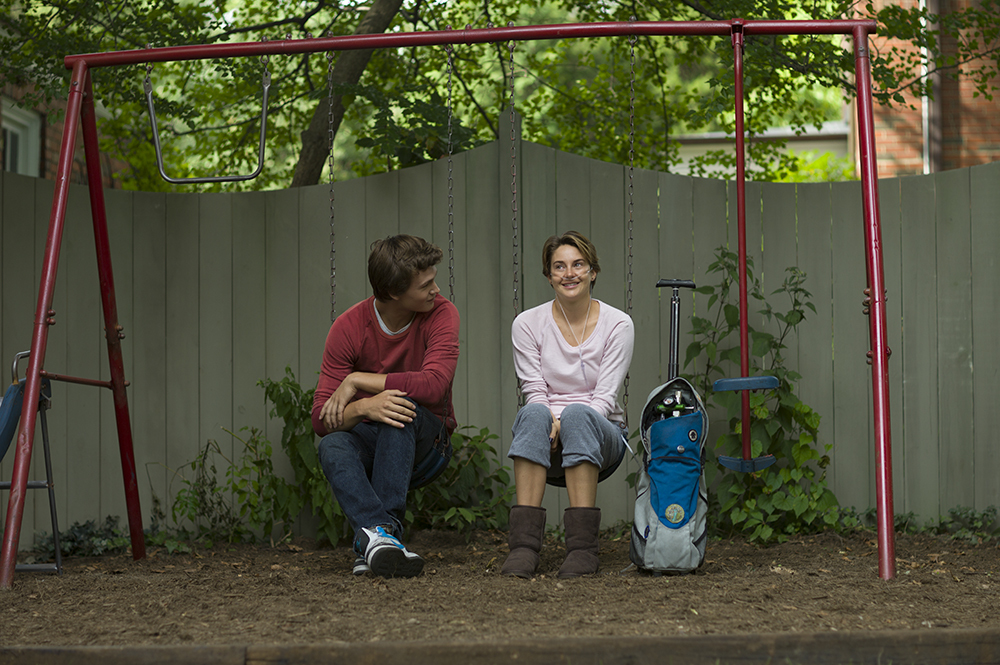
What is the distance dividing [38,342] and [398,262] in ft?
3.97

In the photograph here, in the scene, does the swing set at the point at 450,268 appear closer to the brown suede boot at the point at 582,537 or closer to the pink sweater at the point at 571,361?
the pink sweater at the point at 571,361

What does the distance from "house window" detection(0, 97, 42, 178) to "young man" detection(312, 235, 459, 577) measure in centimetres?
454

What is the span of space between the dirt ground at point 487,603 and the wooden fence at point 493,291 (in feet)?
2.59

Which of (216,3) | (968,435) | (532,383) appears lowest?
(968,435)

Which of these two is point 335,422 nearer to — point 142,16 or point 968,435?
point 968,435

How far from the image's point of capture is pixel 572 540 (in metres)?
2.86

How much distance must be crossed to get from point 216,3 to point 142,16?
1083 millimetres

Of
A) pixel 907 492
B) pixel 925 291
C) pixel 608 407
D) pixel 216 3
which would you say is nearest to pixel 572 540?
pixel 608 407

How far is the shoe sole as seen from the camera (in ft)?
8.77

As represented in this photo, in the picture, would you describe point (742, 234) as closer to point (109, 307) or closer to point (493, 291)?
point (493, 291)

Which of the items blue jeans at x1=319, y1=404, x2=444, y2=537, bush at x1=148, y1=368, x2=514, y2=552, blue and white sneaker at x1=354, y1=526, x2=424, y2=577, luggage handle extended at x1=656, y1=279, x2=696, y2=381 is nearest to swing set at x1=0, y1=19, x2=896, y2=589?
luggage handle extended at x1=656, y1=279, x2=696, y2=381

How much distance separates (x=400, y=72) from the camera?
6.67 metres

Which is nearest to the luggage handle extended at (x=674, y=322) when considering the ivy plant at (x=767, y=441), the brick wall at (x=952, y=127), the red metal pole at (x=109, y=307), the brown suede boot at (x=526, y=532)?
the ivy plant at (x=767, y=441)

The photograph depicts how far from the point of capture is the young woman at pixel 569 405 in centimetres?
283
